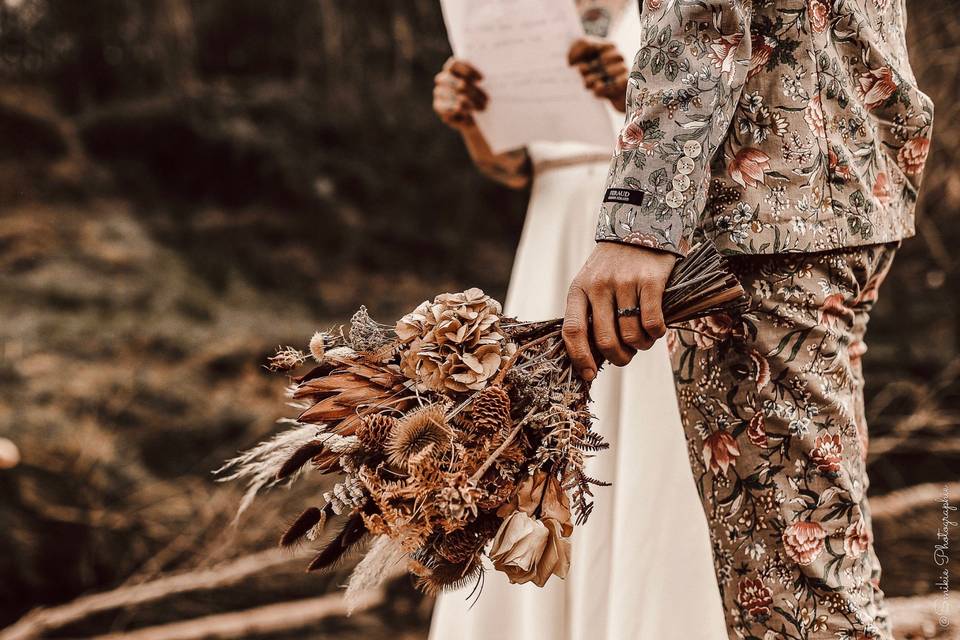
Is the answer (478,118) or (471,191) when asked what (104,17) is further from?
(478,118)

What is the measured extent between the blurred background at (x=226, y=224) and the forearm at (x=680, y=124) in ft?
8.93

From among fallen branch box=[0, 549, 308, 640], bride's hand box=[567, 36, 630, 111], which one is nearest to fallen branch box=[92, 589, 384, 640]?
fallen branch box=[0, 549, 308, 640]

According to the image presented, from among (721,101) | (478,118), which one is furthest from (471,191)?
(721,101)

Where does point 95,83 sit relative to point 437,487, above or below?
above

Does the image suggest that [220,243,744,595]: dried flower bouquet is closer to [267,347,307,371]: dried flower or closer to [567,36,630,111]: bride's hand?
[267,347,307,371]: dried flower

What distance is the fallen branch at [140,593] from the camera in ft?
8.82

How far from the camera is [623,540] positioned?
1674 millimetres

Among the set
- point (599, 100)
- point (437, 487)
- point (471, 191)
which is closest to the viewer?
point (437, 487)

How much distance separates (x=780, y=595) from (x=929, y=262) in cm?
282

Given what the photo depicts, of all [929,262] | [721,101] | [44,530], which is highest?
[929,262]

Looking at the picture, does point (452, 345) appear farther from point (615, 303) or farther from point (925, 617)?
point (925, 617)

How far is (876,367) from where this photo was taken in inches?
137

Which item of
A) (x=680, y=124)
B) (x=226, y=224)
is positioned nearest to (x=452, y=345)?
(x=680, y=124)

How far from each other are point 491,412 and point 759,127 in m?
0.48
